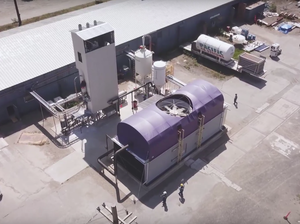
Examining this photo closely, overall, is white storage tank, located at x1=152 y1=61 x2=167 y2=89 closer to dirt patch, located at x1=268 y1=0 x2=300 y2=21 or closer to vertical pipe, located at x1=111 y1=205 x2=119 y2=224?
vertical pipe, located at x1=111 y1=205 x2=119 y2=224

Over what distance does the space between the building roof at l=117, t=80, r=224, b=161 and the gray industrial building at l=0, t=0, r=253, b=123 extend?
35.4 ft

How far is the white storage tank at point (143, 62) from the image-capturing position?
33656 mm

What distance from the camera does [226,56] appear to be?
3822cm

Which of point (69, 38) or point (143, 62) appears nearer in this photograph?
point (143, 62)

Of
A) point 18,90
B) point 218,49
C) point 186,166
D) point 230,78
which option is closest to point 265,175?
point 186,166

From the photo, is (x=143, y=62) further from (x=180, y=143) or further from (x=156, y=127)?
(x=156, y=127)

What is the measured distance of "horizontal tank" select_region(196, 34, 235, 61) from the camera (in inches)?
1499

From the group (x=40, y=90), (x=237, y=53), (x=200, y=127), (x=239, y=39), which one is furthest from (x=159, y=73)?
(x=239, y=39)

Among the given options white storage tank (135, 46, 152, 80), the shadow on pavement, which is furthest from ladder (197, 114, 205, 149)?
white storage tank (135, 46, 152, 80)

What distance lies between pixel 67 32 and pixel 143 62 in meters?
9.29

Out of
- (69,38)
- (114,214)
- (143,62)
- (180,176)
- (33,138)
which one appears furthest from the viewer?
(69,38)

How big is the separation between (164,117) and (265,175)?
30.3ft

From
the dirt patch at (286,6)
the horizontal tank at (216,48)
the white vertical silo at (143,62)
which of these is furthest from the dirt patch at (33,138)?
the dirt patch at (286,6)

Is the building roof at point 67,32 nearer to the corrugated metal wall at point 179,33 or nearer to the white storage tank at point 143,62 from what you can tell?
the corrugated metal wall at point 179,33
